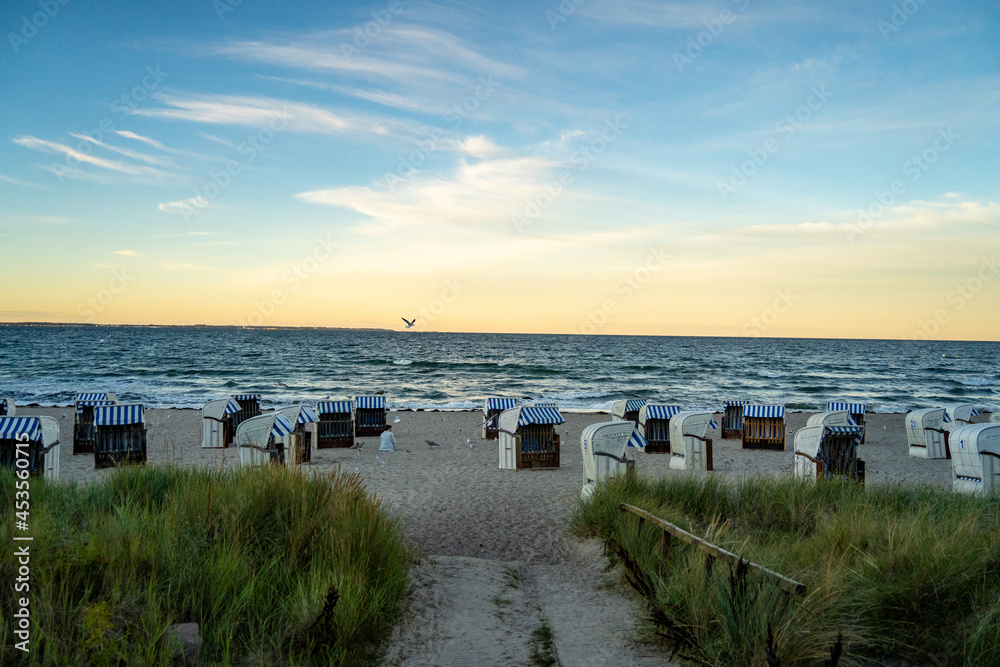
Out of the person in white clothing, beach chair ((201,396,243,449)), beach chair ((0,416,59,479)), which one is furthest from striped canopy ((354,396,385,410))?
beach chair ((0,416,59,479))

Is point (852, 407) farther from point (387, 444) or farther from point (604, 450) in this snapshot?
point (387, 444)

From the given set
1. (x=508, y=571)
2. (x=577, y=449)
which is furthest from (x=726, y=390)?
(x=508, y=571)

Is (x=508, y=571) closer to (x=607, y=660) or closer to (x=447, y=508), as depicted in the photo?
(x=607, y=660)

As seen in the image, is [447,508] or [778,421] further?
[778,421]

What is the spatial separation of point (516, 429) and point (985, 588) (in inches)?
348

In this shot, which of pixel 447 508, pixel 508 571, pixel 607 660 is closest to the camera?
pixel 607 660

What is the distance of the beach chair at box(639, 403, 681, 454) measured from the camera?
15586 millimetres

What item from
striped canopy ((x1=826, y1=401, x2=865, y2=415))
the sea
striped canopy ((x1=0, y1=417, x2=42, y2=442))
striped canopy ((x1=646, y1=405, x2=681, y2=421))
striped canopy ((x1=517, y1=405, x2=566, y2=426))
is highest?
striped canopy ((x1=0, y1=417, x2=42, y2=442))

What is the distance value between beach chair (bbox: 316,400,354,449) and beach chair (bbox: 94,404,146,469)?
4304 mm

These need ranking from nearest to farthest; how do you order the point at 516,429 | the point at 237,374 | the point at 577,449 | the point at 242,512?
the point at 242,512, the point at 516,429, the point at 577,449, the point at 237,374

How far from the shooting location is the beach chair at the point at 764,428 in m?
16.6

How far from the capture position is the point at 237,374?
43.8 m

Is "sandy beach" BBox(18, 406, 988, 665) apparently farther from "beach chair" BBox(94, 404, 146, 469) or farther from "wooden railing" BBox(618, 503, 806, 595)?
"wooden railing" BBox(618, 503, 806, 595)

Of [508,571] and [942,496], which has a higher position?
[942,496]
